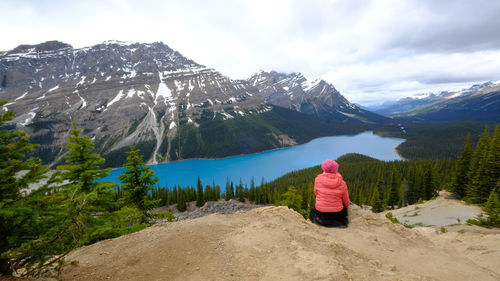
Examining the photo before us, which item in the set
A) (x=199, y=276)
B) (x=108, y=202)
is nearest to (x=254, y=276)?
(x=199, y=276)

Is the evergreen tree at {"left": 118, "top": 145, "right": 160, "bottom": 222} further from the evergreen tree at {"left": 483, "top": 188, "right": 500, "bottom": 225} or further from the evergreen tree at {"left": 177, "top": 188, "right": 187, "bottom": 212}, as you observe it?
the evergreen tree at {"left": 177, "top": 188, "right": 187, "bottom": 212}

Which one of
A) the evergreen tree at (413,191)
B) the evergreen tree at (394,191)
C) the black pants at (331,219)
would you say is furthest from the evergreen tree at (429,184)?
the black pants at (331,219)

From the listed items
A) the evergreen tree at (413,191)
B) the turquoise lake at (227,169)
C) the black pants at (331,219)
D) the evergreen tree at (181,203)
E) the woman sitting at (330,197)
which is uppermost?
the woman sitting at (330,197)

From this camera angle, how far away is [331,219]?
31.8ft

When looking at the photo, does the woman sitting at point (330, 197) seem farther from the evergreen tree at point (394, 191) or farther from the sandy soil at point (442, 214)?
the evergreen tree at point (394, 191)

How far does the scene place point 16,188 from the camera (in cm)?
532

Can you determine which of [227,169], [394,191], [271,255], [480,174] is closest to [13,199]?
[271,255]

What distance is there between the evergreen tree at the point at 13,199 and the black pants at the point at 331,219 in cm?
962

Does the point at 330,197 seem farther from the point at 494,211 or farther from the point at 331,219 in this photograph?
the point at 494,211

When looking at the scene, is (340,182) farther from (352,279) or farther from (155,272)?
(155,272)

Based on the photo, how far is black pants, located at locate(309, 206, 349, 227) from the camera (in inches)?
378

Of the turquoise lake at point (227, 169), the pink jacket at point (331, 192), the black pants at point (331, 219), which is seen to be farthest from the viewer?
the turquoise lake at point (227, 169)

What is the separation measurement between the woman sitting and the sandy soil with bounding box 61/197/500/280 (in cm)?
49

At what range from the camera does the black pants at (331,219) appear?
9.59 meters
